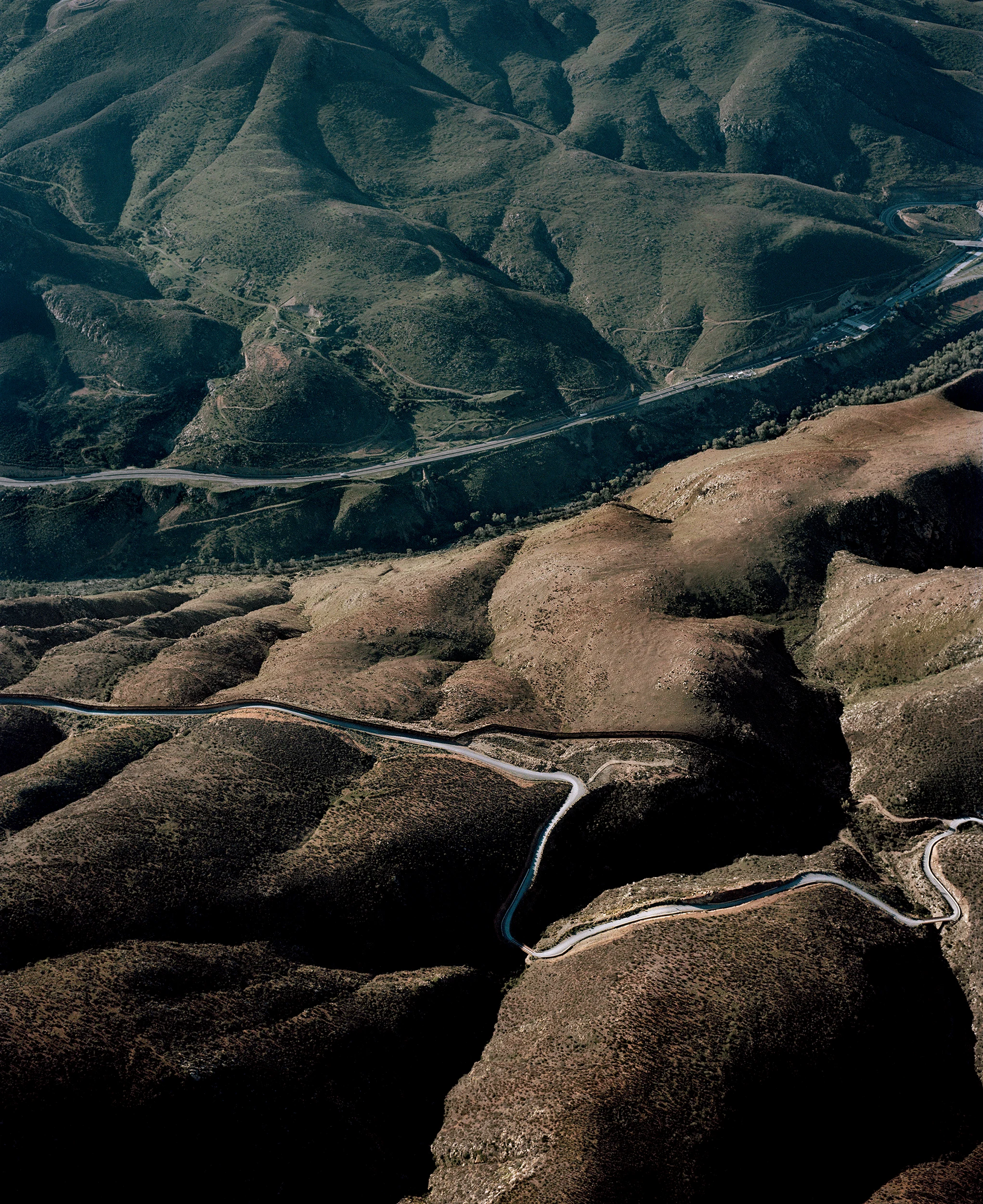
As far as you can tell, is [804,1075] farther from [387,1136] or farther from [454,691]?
[454,691]

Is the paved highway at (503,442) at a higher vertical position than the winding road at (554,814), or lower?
lower

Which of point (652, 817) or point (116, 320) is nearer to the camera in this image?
point (652, 817)

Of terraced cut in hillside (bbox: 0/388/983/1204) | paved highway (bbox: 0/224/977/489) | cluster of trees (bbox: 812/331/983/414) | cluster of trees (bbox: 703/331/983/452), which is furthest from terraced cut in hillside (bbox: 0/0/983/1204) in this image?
cluster of trees (bbox: 812/331/983/414)

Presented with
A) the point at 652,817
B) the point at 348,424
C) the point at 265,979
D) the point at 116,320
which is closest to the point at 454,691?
the point at 652,817

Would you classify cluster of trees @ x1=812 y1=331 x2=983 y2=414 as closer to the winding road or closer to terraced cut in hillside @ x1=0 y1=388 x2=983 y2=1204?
terraced cut in hillside @ x1=0 y1=388 x2=983 y2=1204

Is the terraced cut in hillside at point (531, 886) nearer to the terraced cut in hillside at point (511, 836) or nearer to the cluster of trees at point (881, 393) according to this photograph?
the terraced cut in hillside at point (511, 836)

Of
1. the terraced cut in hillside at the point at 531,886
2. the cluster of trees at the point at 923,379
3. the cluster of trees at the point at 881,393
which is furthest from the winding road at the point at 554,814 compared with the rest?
the cluster of trees at the point at 923,379
